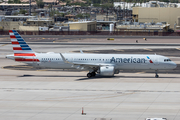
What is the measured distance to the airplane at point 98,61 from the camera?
4894 centimetres

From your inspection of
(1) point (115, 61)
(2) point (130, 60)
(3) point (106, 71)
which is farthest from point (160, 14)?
(3) point (106, 71)

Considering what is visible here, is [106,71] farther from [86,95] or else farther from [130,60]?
[86,95]

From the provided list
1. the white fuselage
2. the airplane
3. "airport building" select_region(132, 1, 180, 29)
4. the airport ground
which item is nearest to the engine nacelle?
the airplane

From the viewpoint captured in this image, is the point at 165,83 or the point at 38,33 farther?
the point at 38,33

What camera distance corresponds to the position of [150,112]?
29969 millimetres

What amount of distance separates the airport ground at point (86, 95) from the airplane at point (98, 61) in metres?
1.70

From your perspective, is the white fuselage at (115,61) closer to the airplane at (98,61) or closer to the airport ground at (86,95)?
the airplane at (98,61)

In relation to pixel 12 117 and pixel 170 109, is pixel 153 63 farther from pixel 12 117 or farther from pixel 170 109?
pixel 12 117

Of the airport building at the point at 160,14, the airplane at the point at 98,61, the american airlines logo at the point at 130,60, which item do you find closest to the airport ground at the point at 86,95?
the airplane at the point at 98,61

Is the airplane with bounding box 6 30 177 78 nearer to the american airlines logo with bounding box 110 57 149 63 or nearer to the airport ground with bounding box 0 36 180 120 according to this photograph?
the american airlines logo with bounding box 110 57 149 63

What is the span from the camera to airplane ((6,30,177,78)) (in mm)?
48938

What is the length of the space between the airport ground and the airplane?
170 centimetres

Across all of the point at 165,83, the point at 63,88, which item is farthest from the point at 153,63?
the point at 63,88

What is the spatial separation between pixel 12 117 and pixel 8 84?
16.3m
